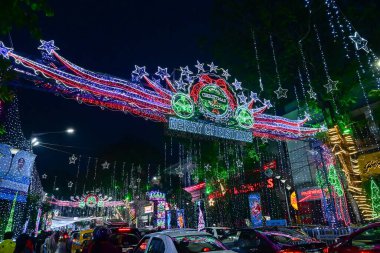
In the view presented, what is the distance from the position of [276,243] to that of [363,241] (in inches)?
87.8

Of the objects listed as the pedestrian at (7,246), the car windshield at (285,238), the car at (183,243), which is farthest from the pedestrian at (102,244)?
the car windshield at (285,238)

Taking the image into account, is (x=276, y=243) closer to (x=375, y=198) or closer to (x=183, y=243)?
(x=183, y=243)

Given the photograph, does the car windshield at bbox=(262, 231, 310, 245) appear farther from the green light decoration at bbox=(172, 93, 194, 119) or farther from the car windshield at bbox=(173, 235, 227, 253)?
the green light decoration at bbox=(172, 93, 194, 119)

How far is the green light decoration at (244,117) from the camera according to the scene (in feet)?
53.1

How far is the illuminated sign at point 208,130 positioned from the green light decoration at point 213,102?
788 mm

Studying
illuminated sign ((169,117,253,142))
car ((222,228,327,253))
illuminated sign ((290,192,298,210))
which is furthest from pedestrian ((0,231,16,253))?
illuminated sign ((290,192,298,210))

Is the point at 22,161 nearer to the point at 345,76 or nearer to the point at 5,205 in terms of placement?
the point at 5,205

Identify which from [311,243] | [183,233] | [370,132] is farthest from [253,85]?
[183,233]

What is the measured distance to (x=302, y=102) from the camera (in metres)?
23.4

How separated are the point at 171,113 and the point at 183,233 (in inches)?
352

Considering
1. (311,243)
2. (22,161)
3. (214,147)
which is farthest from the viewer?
(214,147)

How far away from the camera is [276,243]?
7.84 meters

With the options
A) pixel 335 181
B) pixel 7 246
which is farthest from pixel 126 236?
pixel 335 181

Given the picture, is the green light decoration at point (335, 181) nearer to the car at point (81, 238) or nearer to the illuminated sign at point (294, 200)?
the illuminated sign at point (294, 200)
